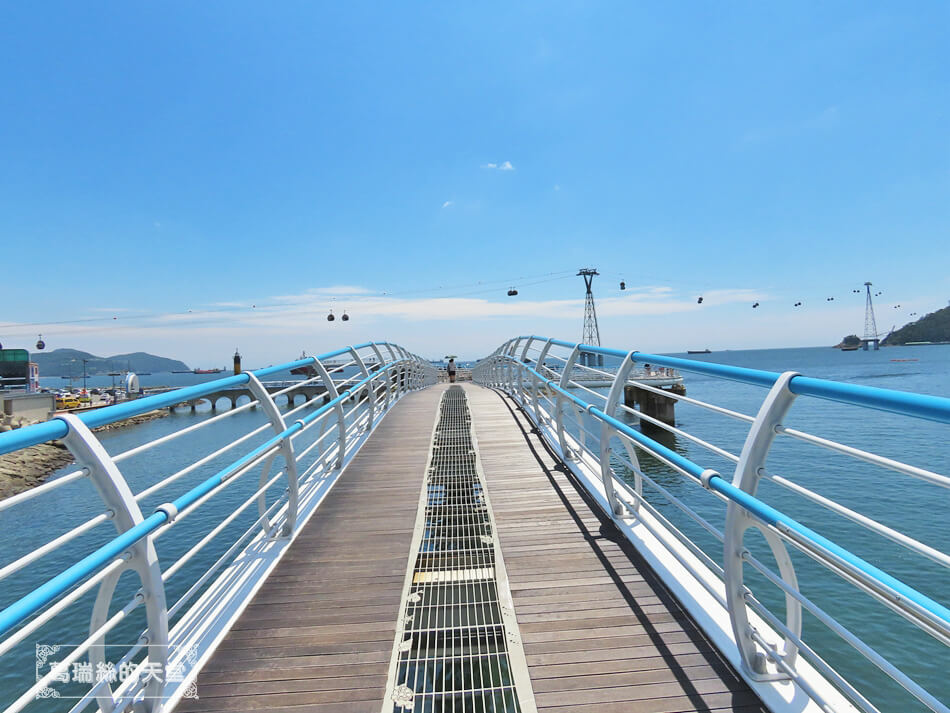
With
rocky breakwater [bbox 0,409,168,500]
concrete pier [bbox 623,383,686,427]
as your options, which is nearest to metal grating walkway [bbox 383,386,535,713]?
rocky breakwater [bbox 0,409,168,500]

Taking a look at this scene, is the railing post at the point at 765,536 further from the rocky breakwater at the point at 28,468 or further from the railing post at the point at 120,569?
the rocky breakwater at the point at 28,468

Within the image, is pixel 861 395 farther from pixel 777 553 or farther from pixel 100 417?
pixel 100 417

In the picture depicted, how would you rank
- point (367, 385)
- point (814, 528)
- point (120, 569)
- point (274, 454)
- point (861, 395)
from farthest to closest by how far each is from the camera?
point (814, 528) → point (367, 385) → point (274, 454) → point (120, 569) → point (861, 395)

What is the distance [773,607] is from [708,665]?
484 cm

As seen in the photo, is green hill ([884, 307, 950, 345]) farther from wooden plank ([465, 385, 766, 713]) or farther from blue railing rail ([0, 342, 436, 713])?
blue railing rail ([0, 342, 436, 713])

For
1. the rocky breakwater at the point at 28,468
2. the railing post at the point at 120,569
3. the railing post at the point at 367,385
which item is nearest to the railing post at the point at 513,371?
the railing post at the point at 367,385

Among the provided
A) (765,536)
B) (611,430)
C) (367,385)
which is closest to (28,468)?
(367,385)

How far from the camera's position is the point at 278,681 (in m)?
2.09

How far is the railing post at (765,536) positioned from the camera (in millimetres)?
1805

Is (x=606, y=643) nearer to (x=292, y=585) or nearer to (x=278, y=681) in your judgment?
(x=278, y=681)

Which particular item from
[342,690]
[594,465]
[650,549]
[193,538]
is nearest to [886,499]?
[594,465]

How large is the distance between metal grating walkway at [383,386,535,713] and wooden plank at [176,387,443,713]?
0.37 feet

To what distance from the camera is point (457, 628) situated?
2.52 m

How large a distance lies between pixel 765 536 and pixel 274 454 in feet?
9.38
